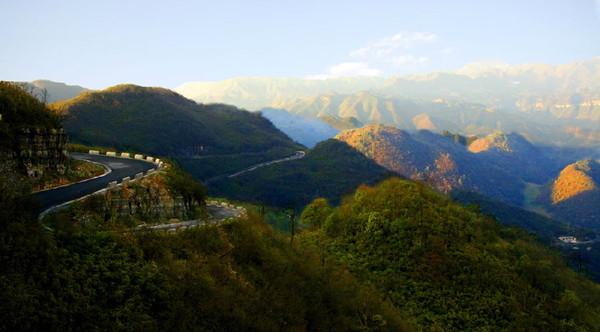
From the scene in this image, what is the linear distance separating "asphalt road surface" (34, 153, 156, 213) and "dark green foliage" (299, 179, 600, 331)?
16.3 meters

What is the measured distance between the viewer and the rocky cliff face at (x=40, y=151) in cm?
1919

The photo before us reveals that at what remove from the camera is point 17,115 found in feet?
65.4

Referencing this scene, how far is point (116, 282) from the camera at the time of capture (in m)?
14.1

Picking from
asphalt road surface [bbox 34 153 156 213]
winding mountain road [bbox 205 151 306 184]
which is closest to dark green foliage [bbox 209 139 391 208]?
winding mountain road [bbox 205 151 306 184]

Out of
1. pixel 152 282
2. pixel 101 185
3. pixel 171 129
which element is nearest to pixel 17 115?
pixel 101 185

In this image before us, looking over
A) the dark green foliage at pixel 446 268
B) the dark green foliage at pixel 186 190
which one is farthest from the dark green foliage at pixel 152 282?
the dark green foliage at pixel 446 268

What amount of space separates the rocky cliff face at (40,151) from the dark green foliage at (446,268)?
20.3m

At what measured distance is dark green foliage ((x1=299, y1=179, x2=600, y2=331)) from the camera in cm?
2766

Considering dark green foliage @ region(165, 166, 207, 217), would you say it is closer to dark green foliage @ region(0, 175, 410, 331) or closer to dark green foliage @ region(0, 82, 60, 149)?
dark green foliage @ region(0, 175, 410, 331)

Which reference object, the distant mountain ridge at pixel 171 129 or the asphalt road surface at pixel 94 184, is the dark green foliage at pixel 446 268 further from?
the distant mountain ridge at pixel 171 129

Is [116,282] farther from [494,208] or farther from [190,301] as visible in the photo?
[494,208]

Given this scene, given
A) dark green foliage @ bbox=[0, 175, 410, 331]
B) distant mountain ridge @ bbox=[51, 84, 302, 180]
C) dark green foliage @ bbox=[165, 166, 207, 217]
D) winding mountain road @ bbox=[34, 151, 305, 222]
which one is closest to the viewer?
dark green foliage @ bbox=[0, 175, 410, 331]

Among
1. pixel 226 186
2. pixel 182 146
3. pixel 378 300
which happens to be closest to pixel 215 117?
pixel 182 146

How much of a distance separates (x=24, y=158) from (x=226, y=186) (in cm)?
8885
